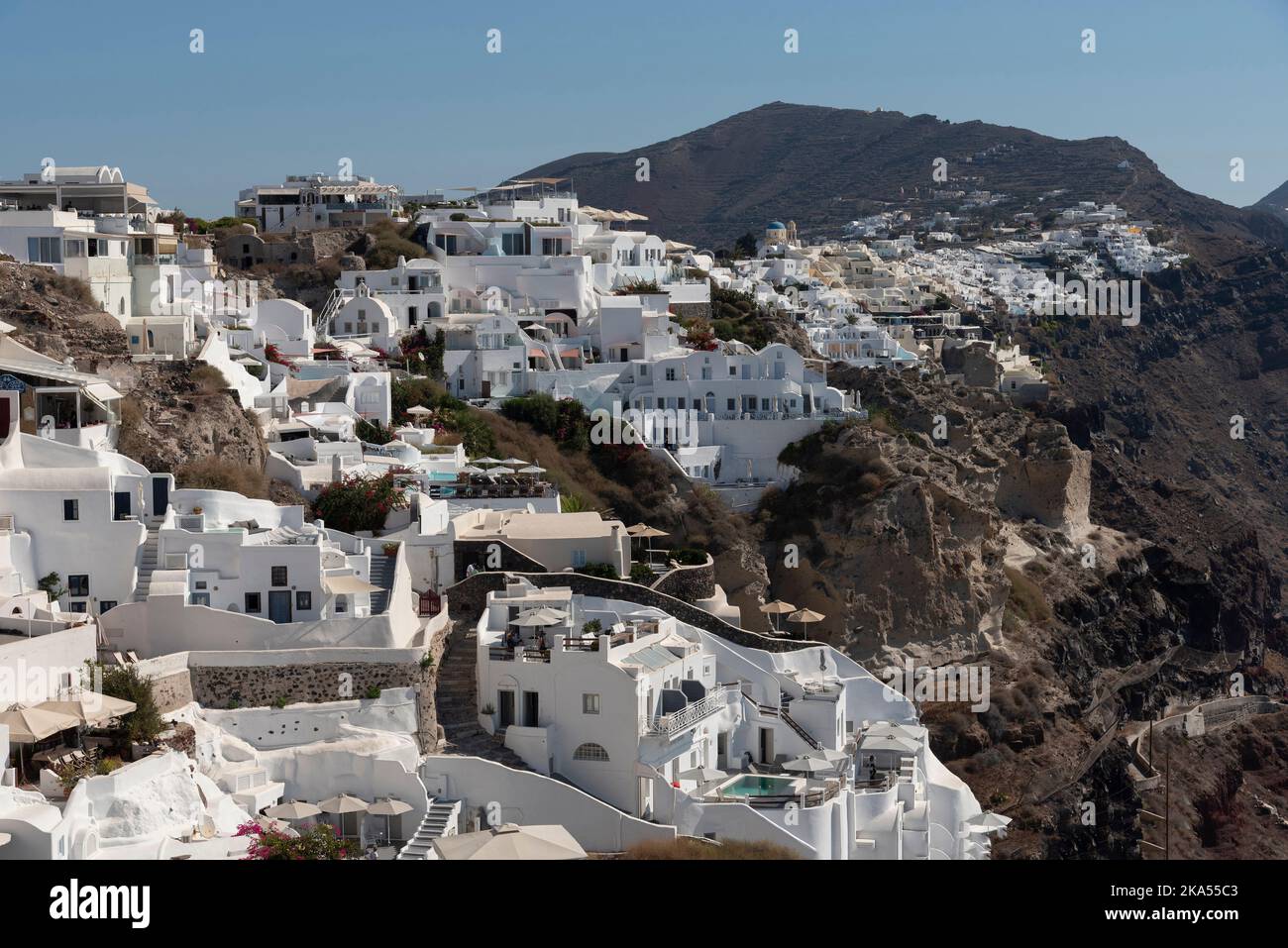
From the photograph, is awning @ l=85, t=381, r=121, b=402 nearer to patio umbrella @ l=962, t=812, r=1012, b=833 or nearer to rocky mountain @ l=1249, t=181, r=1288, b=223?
patio umbrella @ l=962, t=812, r=1012, b=833

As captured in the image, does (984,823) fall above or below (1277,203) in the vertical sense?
below

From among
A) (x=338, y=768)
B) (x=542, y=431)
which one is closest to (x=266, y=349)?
(x=542, y=431)

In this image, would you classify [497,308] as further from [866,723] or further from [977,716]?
[866,723]

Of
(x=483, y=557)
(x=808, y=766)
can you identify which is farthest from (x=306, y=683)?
(x=808, y=766)

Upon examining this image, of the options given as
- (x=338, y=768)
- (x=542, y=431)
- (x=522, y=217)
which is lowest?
(x=338, y=768)

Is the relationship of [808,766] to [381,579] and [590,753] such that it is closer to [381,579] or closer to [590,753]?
[590,753]

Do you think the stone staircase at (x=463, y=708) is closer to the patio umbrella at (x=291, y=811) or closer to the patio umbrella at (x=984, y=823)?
the patio umbrella at (x=291, y=811)
